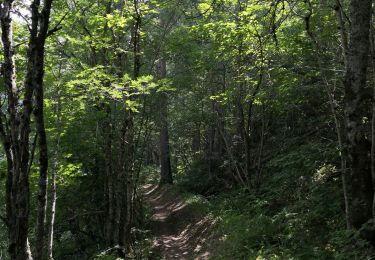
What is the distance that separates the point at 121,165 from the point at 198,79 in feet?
26.3

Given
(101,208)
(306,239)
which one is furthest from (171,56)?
(306,239)

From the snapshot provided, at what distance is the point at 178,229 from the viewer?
49.3ft

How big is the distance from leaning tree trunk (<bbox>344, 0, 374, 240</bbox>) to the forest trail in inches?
224

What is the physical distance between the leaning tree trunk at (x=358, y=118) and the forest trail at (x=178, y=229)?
568 cm

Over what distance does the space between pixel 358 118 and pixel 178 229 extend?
1067 centimetres

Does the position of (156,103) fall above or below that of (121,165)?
above

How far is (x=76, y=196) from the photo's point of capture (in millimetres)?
12312

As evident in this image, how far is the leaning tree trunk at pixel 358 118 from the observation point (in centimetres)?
562

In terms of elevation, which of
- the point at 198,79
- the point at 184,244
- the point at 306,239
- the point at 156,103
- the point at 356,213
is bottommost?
the point at 184,244

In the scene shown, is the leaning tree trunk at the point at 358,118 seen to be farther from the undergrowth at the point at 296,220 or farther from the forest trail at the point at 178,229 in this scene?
the forest trail at the point at 178,229

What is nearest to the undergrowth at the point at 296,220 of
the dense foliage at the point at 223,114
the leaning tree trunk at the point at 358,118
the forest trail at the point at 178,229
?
the dense foliage at the point at 223,114

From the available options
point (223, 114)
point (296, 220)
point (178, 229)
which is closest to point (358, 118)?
point (296, 220)

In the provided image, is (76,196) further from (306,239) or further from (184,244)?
(306,239)

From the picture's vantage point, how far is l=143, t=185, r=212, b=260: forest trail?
457 inches
